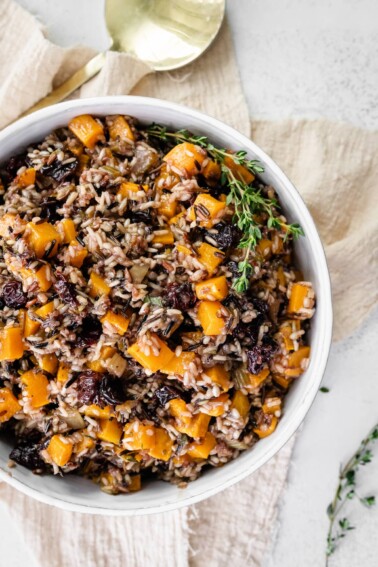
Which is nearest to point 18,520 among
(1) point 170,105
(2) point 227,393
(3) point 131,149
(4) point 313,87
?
(2) point 227,393

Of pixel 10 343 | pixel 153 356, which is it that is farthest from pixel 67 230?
pixel 153 356

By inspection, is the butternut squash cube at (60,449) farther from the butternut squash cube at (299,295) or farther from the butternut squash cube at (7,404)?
the butternut squash cube at (299,295)

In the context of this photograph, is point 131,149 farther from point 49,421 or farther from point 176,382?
point 49,421

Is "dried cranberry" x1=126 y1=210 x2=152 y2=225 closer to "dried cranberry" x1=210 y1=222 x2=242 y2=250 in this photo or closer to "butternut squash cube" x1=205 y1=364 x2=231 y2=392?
"dried cranberry" x1=210 y1=222 x2=242 y2=250

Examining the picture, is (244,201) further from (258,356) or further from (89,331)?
(89,331)

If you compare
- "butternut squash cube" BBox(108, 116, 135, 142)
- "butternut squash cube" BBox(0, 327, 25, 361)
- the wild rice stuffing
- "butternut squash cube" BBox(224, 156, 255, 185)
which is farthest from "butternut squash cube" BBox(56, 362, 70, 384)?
"butternut squash cube" BBox(224, 156, 255, 185)

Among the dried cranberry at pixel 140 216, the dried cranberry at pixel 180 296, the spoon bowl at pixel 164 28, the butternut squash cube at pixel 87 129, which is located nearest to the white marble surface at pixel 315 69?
the spoon bowl at pixel 164 28
